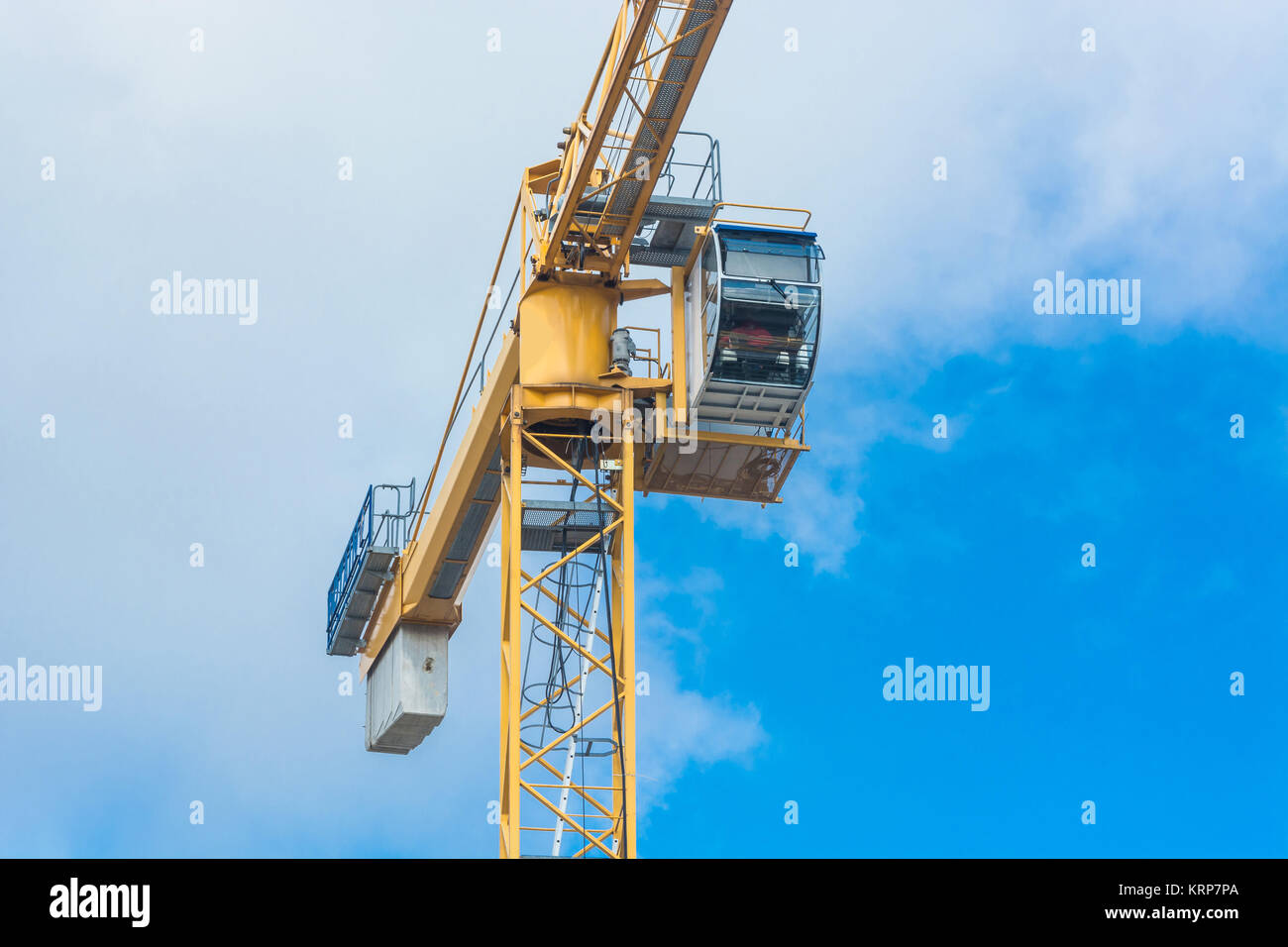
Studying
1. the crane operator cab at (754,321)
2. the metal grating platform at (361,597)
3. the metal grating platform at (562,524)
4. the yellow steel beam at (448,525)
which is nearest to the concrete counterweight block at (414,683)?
the yellow steel beam at (448,525)

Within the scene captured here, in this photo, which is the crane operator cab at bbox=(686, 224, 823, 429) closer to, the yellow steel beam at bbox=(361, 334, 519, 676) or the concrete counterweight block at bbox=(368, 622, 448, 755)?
the yellow steel beam at bbox=(361, 334, 519, 676)

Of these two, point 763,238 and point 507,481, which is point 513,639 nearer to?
point 507,481

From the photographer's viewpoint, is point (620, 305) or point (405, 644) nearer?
point (620, 305)

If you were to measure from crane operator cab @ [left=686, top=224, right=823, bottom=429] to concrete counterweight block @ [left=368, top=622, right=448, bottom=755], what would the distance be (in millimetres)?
11242

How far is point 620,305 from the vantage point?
3475 cm

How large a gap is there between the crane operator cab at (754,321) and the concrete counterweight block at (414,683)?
11242mm

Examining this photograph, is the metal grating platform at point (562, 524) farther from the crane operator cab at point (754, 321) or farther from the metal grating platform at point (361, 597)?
the metal grating platform at point (361, 597)

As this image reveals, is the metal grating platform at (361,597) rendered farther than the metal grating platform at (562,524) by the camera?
Yes

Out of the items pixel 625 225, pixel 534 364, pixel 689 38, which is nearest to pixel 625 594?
pixel 534 364

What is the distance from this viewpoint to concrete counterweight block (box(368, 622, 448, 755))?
41.3 m

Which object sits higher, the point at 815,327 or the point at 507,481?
the point at 815,327

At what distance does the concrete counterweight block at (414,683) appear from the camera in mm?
41312
